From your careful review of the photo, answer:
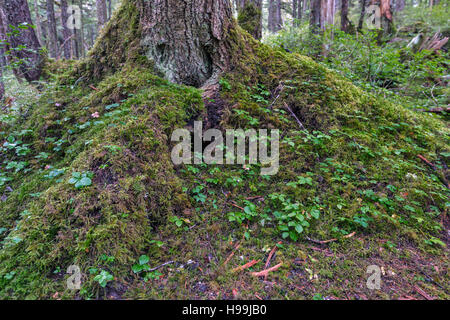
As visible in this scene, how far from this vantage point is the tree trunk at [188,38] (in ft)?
11.0

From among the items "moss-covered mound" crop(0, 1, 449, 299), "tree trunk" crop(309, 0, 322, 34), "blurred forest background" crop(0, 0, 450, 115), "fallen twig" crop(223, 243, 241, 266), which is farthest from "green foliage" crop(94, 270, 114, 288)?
"tree trunk" crop(309, 0, 322, 34)

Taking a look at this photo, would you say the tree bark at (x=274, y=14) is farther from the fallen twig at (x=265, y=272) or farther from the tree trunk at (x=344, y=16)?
the fallen twig at (x=265, y=272)

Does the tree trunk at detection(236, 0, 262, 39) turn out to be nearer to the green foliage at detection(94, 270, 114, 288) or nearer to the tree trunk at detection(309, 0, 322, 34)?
the tree trunk at detection(309, 0, 322, 34)

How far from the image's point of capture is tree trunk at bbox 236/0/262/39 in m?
6.81

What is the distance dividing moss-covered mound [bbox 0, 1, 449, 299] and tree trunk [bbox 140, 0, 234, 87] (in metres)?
0.26

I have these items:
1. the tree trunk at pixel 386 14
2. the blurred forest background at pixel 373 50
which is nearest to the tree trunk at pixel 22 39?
the blurred forest background at pixel 373 50

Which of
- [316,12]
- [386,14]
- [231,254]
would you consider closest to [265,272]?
[231,254]

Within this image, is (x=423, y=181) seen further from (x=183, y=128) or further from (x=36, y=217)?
(x=36, y=217)

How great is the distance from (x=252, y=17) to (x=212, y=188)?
6161mm

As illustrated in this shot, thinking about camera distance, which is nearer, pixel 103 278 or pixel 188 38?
pixel 103 278

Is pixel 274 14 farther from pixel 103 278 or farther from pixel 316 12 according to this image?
pixel 103 278

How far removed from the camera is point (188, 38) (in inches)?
135

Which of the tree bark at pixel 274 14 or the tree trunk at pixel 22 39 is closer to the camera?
the tree trunk at pixel 22 39

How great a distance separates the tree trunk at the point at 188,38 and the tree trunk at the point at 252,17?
11.4ft
